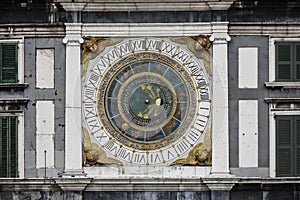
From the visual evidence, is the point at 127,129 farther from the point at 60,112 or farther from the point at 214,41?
the point at 214,41

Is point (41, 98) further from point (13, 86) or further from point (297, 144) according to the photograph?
point (297, 144)

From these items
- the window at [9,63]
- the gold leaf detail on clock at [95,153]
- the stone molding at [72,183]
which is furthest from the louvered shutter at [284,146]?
the window at [9,63]

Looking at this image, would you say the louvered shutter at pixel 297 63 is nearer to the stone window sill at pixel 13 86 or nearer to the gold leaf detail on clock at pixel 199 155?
the gold leaf detail on clock at pixel 199 155

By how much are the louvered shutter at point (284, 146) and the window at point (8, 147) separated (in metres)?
6.52

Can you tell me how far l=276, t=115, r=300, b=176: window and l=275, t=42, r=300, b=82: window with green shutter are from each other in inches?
39.3

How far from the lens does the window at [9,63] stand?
2225cm

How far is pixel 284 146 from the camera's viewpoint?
868 inches

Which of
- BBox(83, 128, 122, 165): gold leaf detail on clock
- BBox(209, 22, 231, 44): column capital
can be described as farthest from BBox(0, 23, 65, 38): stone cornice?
BBox(209, 22, 231, 44): column capital

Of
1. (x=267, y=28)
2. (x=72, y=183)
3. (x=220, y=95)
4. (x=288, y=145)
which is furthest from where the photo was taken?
(x=267, y=28)

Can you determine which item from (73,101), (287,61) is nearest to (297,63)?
(287,61)

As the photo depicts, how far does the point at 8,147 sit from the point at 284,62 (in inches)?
283

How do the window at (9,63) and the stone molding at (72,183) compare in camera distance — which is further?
the window at (9,63)

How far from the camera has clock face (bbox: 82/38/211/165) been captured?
22.2 meters

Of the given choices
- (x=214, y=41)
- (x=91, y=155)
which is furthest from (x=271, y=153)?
(x=91, y=155)
